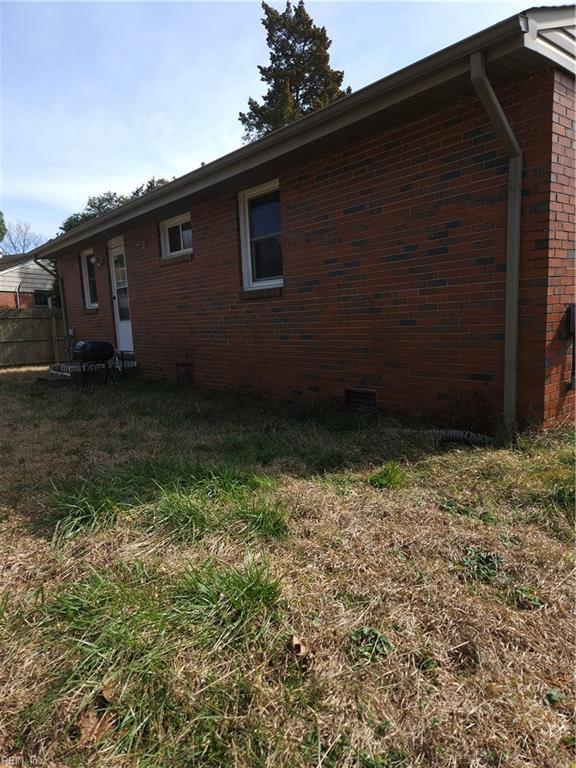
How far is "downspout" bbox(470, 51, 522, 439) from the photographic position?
361 cm

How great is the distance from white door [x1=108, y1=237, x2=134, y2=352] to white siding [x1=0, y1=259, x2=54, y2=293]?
16.1 m

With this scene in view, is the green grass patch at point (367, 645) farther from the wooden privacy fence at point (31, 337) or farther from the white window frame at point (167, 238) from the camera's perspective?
the wooden privacy fence at point (31, 337)

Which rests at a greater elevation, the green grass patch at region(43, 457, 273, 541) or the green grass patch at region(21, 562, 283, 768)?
the green grass patch at region(43, 457, 273, 541)

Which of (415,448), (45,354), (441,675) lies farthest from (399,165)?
(45,354)

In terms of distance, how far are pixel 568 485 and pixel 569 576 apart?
3.06 feet

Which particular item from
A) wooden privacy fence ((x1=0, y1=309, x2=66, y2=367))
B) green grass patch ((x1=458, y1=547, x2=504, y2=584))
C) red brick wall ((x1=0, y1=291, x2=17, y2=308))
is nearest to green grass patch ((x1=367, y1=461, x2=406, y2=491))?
green grass patch ((x1=458, y1=547, x2=504, y2=584))

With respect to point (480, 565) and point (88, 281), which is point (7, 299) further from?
point (480, 565)

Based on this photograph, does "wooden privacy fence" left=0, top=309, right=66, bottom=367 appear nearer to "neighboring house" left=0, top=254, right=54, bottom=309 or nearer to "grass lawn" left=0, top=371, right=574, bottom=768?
"neighboring house" left=0, top=254, right=54, bottom=309

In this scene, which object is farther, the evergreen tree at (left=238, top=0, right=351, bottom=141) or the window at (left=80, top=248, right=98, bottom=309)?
the evergreen tree at (left=238, top=0, right=351, bottom=141)

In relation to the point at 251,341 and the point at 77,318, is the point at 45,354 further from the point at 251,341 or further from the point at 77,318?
the point at 251,341

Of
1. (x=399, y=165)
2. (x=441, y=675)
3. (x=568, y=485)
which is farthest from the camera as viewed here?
(x=399, y=165)

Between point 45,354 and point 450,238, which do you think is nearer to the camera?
point 450,238

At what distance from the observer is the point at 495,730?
1438 millimetres

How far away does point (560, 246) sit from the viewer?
3.78 m
